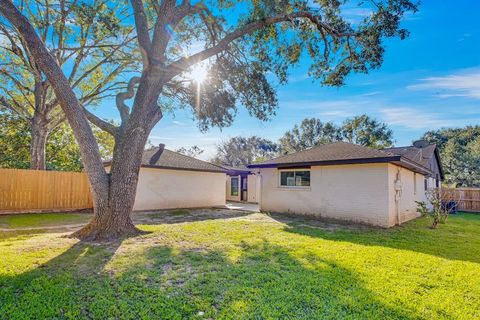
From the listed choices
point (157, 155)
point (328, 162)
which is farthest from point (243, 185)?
point (328, 162)

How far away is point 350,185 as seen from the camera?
32.7 ft

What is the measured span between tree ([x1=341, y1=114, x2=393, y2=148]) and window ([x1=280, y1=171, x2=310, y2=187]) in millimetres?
23317

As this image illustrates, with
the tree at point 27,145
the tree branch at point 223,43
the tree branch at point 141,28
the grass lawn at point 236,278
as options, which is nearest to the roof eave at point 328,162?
the grass lawn at point 236,278

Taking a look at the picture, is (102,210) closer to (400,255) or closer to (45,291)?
(45,291)

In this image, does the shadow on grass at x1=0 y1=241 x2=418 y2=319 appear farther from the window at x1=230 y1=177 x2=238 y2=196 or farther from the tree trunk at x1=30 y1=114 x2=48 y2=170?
the window at x1=230 y1=177 x2=238 y2=196

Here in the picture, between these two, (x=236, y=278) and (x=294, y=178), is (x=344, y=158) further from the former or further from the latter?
(x=236, y=278)

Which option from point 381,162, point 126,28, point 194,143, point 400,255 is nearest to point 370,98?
point 381,162

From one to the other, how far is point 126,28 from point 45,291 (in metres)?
12.1

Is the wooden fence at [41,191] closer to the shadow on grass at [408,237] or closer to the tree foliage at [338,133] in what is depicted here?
the shadow on grass at [408,237]

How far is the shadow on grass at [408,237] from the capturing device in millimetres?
6022

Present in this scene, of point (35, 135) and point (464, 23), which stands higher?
point (464, 23)

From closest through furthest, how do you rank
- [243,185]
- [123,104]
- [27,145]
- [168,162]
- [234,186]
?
[123,104]
[168,162]
[27,145]
[243,185]
[234,186]

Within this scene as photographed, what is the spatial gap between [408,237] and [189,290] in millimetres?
6989

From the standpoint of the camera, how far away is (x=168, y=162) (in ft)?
46.7
